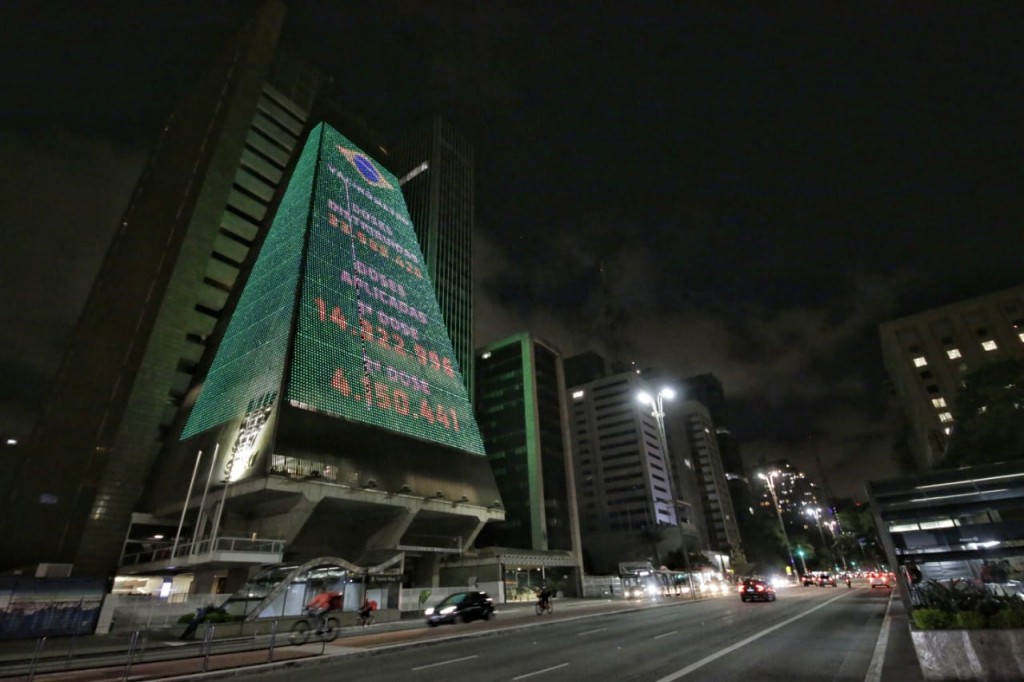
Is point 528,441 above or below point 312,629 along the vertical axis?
above

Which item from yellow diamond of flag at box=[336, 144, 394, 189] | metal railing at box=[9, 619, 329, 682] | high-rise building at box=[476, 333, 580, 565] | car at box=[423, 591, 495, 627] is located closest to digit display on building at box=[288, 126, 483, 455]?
yellow diamond of flag at box=[336, 144, 394, 189]

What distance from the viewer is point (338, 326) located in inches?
1833

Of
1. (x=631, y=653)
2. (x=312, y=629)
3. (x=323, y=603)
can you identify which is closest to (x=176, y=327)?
(x=323, y=603)

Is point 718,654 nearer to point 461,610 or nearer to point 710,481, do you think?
point 461,610

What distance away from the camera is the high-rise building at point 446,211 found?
9638 cm

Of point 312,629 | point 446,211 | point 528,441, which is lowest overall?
point 312,629

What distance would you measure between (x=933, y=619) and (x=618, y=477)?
133808 mm

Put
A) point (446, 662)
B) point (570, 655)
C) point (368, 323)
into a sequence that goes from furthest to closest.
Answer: point (368, 323) < point (570, 655) < point (446, 662)

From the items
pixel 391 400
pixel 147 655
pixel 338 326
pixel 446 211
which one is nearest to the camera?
pixel 147 655

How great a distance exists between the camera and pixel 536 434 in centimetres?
9488

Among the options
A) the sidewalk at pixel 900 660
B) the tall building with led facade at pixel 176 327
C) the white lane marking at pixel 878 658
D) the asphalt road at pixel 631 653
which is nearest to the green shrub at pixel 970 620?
the sidewalk at pixel 900 660

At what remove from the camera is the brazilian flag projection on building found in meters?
42.8

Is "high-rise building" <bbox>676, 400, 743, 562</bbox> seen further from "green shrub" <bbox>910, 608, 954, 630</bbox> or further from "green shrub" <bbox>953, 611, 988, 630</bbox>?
"green shrub" <bbox>953, 611, 988, 630</bbox>

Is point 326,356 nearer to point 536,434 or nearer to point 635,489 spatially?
point 536,434
